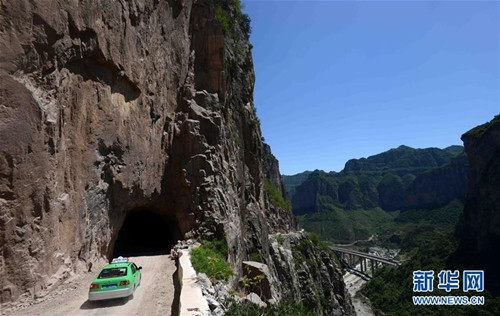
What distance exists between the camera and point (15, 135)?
32.9 ft

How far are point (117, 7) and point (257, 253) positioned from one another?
80.9 ft

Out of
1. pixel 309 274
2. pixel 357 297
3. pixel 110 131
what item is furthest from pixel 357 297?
pixel 110 131

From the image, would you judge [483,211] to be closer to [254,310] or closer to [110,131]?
[254,310]

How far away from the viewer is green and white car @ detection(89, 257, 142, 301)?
10.3 metres

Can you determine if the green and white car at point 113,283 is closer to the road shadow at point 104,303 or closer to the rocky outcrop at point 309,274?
the road shadow at point 104,303

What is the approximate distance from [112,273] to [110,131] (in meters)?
8.34

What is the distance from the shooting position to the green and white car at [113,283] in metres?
10.3

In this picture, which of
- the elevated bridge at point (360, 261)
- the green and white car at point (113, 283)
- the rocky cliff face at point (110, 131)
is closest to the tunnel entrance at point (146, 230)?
the rocky cliff face at point (110, 131)

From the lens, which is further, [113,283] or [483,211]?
[483,211]

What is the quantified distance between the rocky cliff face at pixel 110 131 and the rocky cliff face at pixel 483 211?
70.3 meters

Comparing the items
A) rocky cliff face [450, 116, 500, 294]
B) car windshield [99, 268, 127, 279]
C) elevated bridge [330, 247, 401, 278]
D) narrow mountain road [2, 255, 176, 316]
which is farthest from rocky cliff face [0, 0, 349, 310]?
elevated bridge [330, 247, 401, 278]

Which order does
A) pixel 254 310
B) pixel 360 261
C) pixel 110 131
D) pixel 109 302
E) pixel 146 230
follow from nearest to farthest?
pixel 254 310
pixel 109 302
pixel 110 131
pixel 146 230
pixel 360 261

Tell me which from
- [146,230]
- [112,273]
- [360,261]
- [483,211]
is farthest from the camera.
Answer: [360,261]

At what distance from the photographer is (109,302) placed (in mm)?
10836
